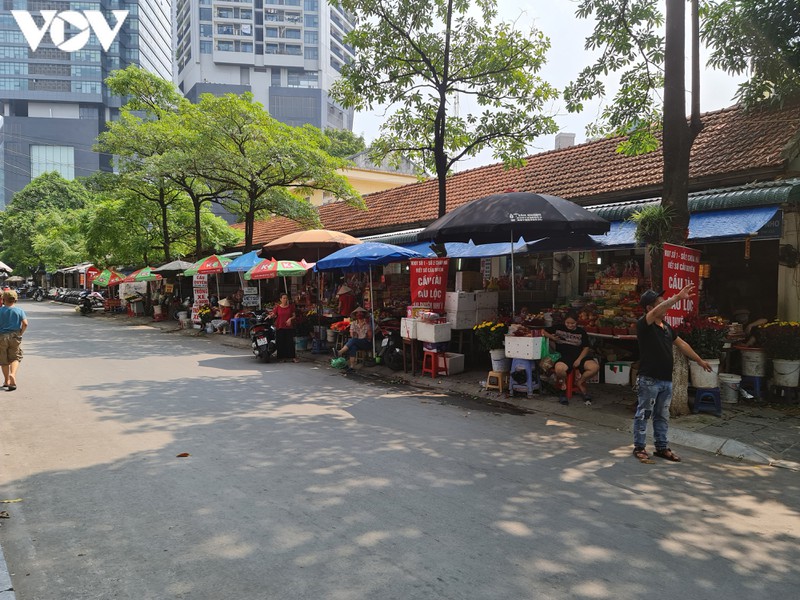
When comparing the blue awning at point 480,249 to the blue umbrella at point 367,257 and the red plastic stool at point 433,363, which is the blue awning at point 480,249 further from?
the red plastic stool at point 433,363

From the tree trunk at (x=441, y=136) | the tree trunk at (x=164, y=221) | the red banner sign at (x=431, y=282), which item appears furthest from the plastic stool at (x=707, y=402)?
the tree trunk at (x=164, y=221)

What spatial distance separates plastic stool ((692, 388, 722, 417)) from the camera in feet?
24.5

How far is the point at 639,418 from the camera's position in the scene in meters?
5.81

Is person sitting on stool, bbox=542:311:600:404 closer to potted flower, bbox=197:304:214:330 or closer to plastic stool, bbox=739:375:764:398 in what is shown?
→ plastic stool, bbox=739:375:764:398

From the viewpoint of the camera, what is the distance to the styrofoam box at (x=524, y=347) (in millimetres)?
8657

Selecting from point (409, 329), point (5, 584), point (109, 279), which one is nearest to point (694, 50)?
point (409, 329)

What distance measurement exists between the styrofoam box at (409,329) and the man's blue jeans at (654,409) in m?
5.59

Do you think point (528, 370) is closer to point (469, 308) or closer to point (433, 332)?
point (433, 332)

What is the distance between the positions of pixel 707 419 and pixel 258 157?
15.0m

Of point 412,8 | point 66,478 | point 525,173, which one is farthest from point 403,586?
point 525,173

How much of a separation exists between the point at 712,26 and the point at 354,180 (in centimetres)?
2445

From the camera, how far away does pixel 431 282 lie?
11.0 meters

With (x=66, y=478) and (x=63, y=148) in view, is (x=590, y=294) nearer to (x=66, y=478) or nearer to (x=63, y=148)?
(x=66, y=478)

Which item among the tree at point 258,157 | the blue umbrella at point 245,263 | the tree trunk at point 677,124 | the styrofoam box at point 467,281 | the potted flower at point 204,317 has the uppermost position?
the tree at point 258,157
